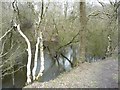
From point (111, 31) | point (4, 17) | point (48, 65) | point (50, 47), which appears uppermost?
point (4, 17)

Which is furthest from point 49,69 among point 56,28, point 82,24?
point 82,24

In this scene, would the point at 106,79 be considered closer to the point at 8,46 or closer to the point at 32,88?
the point at 32,88

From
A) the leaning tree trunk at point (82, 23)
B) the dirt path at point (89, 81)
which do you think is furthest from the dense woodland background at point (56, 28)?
the dirt path at point (89, 81)

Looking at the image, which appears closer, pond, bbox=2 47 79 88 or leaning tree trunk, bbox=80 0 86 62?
leaning tree trunk, bbox=80 0 86 62

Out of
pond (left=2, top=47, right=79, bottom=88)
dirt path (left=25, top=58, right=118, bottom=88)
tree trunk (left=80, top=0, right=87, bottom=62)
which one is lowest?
pond (left=2, top=47, right=79, bottom=88)

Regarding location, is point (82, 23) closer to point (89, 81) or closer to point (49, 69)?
point (89, 81)

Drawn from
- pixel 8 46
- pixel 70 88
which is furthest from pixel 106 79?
pixel 8 46

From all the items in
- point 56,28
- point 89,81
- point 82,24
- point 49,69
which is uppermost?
point 82,24

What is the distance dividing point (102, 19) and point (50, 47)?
244 cm

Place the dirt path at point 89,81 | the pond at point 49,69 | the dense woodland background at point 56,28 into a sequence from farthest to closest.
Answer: the pond at point 49,69
the dense woodland background at point 56,28
the dirt path at point 89,81

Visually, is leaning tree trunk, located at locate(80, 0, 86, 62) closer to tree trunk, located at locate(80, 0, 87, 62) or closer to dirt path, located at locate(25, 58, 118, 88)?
tree trunk, located at locate(80, 0, 87, 62)

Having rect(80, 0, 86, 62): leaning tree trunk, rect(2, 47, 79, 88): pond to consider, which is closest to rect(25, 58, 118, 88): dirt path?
rect(80, 0, 86, 62): leaning tree trunk

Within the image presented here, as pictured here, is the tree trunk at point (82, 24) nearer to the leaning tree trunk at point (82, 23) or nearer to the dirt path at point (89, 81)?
the leaning tree trunk at point (82, 23)

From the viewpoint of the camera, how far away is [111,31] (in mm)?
9367
